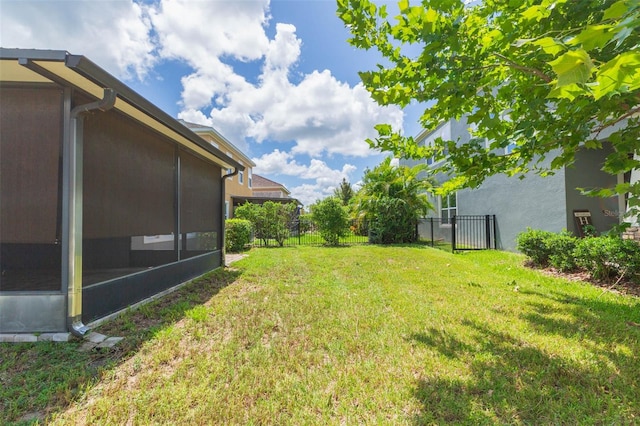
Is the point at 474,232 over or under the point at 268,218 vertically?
under

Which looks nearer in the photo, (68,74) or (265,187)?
(68,74)

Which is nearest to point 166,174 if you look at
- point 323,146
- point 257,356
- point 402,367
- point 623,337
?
point 257,356

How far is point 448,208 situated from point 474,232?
2.88 m

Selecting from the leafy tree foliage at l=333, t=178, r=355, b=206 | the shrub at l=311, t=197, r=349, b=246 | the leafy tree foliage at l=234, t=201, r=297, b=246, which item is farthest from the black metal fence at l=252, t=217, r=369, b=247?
the leafy tree foliage at l=333, t=178, r=355, b=206

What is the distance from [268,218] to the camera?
12.5 metres

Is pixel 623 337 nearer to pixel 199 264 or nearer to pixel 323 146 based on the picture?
pixel 199 264

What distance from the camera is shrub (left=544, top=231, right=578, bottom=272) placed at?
599 centimetres

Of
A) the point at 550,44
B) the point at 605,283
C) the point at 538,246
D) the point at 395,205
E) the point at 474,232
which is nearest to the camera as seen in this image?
the point at 550,44

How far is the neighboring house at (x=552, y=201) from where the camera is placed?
23.8 feet

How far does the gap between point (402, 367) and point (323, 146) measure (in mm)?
20870

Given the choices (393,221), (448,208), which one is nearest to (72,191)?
(393,221)

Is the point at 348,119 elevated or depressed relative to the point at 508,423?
elevated

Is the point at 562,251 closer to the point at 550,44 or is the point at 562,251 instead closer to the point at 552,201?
the point at 552,201

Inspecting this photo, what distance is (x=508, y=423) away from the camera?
183 cm
